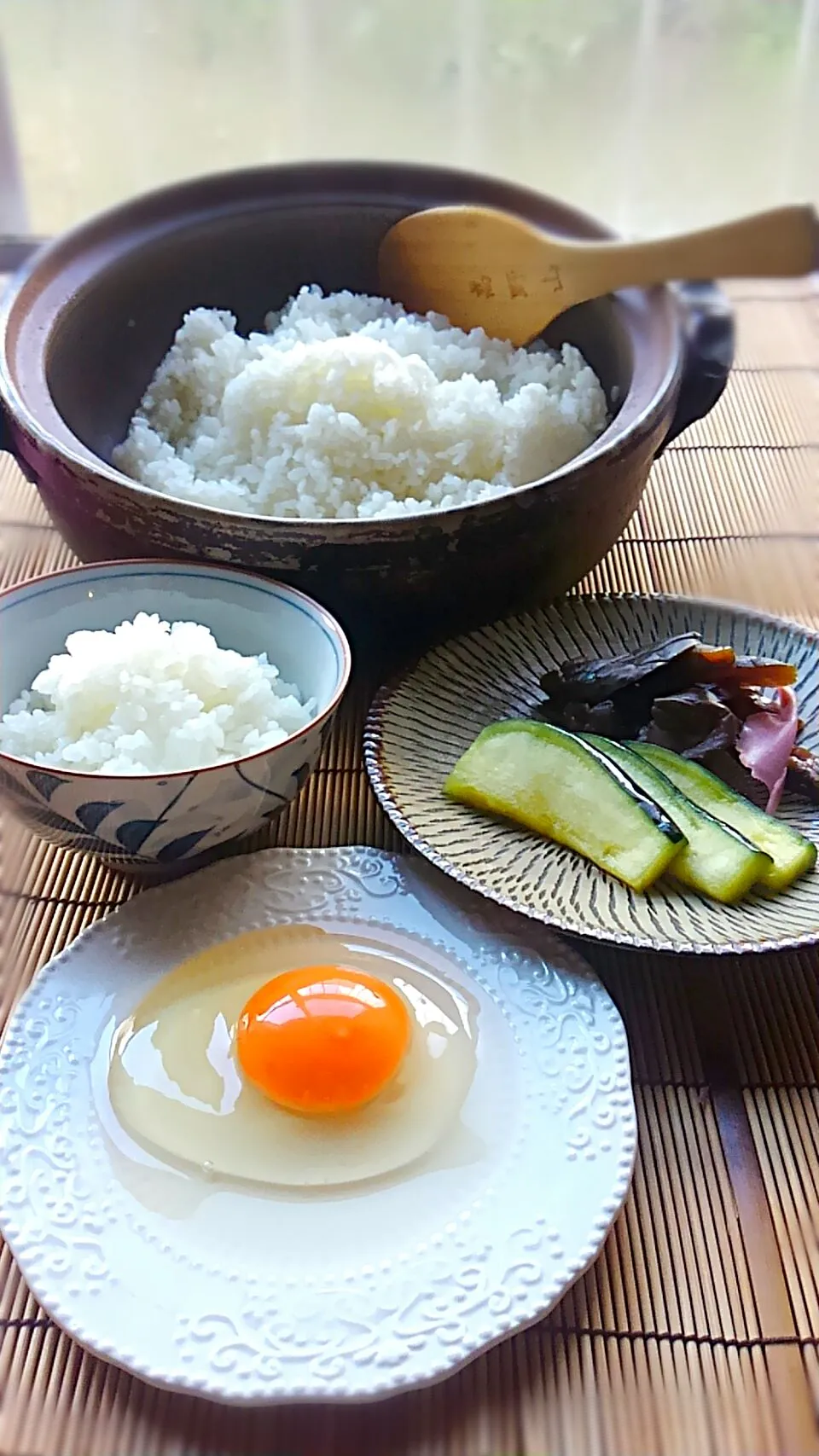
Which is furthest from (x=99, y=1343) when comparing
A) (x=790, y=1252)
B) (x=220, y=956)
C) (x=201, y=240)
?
(x=201, y=240)

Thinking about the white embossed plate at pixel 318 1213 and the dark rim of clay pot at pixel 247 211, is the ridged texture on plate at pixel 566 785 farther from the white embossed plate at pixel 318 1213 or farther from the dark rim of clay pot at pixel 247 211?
the dark rim of clay pot at pixel 247 211

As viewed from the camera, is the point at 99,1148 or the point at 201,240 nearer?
the point at 99,1148

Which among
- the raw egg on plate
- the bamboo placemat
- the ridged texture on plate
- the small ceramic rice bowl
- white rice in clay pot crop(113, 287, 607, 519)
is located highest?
white rice in clay pot crop(113, 287, 607, 519)

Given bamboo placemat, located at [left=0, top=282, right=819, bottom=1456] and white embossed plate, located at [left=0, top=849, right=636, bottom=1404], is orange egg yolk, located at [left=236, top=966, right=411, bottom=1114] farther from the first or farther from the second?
bamboo placemat, located at [left=0, top=282, right=819, bottom=1456]

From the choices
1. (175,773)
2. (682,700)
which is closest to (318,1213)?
(175,773)


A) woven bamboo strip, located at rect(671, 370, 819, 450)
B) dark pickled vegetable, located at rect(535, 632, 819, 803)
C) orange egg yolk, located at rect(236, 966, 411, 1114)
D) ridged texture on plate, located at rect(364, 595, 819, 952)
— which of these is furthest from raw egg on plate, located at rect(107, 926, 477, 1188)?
woven bamboo strip, located at rect(671, 370, 819, 450)

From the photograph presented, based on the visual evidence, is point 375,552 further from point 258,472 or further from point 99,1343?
point 99,1343

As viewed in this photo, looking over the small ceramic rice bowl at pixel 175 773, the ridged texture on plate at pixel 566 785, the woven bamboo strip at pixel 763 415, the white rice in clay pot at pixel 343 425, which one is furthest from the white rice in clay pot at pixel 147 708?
the woven bamboo strip at pixel 763 415

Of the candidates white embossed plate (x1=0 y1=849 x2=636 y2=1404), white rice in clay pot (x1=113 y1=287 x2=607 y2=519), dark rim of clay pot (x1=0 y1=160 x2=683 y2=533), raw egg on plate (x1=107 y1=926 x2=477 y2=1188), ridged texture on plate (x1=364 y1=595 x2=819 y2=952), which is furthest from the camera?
white rice in clay pot (x1=113 y1=287 x2=607 y2=519)
